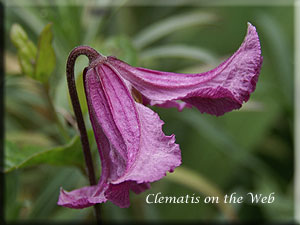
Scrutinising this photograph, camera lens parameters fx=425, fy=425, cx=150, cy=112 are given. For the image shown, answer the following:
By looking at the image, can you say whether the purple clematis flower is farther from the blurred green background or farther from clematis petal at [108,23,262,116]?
the blurred green background

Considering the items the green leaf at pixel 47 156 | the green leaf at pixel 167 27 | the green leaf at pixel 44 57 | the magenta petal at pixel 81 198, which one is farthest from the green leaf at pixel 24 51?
the green leaf at pixel 167 27

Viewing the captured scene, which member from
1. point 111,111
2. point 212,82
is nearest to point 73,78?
point 111,111

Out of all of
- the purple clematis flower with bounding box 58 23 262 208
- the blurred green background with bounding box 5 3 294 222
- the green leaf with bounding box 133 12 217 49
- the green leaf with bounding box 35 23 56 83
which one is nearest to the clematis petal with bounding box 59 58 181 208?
the purple clematis flower with bounding box 58 23 262 208

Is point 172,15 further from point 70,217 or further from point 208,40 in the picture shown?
point 70,217

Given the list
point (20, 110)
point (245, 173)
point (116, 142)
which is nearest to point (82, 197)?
point (116, 142)

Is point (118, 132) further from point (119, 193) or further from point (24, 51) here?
point (24, 51)
